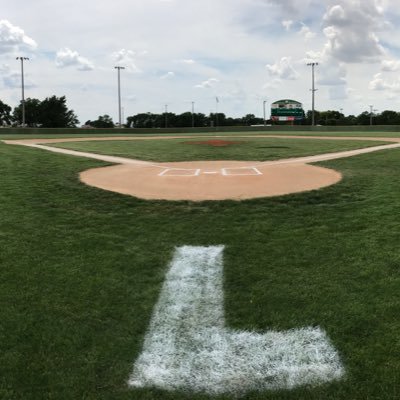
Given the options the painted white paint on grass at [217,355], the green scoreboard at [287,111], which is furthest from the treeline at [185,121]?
the painted white paint on grass at [217,355]

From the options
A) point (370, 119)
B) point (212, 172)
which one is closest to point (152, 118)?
point (370, 119)

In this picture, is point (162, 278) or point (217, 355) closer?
point (217, 355)

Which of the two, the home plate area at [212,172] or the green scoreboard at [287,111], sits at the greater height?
the green scoreboard at [287,111]

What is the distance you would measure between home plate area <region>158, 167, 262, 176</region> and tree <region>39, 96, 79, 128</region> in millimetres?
89956

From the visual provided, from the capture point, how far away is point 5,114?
105062 mm

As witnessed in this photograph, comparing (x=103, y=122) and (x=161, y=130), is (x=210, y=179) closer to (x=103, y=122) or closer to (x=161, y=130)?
(x=161, y=130)

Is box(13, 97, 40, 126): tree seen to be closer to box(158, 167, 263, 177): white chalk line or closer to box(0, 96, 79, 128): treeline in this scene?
box(0, 96, 79, 128): treeline

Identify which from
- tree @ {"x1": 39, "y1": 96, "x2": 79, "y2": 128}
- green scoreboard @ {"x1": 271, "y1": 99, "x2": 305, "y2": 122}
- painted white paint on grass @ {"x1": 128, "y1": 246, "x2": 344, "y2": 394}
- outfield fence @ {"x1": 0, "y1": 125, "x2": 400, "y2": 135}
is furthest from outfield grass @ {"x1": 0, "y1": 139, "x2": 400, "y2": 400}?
tree @ {"x1": 39, "y1": 96, "x2": 79, "y2": 128}

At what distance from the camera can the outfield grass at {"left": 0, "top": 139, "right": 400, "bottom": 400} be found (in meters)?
4.16

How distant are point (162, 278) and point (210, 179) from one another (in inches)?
227

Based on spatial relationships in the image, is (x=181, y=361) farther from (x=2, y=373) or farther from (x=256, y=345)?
(x=2, y=373)

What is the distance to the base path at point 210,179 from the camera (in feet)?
32.5

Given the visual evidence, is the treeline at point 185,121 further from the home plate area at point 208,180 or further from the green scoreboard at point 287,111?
the home plate area at point 208,180

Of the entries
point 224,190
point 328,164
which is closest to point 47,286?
point 224,190
